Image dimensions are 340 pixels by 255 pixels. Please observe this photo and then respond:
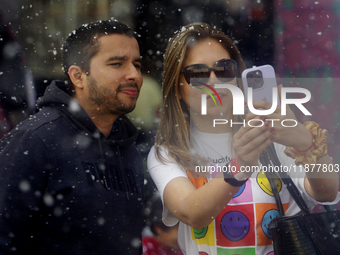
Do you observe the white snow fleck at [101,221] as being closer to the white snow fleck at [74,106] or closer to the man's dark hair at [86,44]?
the white snow fleck at [74,106]

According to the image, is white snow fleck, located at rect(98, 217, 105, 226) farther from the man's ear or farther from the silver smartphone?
the silver smartphone

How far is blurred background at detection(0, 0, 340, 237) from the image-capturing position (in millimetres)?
1526

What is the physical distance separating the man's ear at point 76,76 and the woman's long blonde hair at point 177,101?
14.3 inches

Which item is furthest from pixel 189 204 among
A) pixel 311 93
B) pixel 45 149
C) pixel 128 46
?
pixel 311 93

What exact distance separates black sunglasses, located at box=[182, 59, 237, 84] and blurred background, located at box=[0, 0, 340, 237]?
37cm

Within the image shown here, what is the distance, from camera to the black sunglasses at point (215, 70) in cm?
115

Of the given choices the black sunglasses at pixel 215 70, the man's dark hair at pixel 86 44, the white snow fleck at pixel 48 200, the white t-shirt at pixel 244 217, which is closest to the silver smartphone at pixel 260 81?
the black sunglasses at pixel 215 70

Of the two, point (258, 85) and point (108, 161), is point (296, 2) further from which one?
point (108, 161)

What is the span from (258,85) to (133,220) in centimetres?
77

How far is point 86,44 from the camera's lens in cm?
125

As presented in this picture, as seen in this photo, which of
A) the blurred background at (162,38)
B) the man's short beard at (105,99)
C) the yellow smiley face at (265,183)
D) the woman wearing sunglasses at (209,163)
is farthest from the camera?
the blurred background at (162,38)

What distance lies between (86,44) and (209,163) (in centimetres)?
75

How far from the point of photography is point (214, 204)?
97 centimetres

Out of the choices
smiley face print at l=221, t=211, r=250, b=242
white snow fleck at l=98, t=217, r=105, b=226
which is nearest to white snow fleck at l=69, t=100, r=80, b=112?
white snow fleck at l=98, t=217, r=105, b=226
